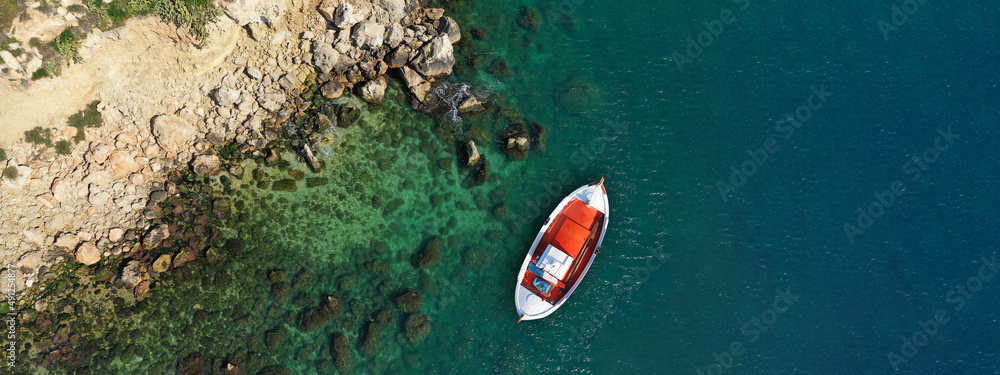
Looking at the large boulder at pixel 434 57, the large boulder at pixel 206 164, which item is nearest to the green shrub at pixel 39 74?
the large boulder at pixel 206 164

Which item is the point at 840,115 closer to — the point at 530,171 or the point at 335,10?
the point at 530,171

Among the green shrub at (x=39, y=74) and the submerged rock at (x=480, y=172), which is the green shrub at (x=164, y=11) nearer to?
the green shrub at (x=39, y=74)

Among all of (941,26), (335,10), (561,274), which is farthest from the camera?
(941,26)

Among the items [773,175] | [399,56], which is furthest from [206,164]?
[773,175]

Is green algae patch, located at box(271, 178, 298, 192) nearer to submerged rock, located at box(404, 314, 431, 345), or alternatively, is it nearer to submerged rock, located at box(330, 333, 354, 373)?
submerged rock, located at box(330, 333, 354, 373)

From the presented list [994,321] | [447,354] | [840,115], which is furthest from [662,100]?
[994,321]

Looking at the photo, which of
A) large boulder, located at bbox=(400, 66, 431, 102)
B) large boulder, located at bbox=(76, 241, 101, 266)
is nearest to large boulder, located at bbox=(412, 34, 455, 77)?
large boulder, located at bbox=(400, 66, 431, 102)
